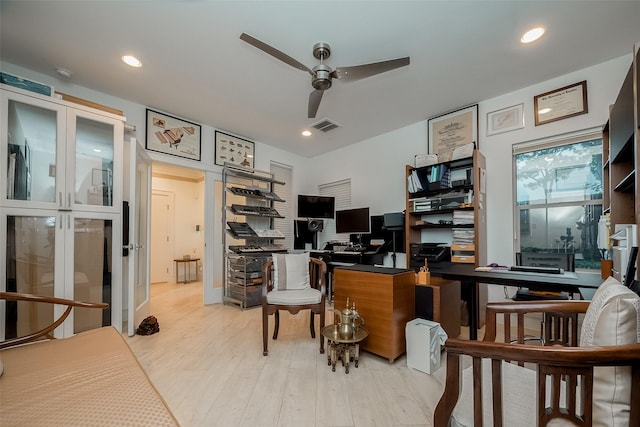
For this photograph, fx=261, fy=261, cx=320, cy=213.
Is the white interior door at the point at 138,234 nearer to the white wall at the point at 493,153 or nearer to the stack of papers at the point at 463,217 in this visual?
the white wall at the point at 493,153

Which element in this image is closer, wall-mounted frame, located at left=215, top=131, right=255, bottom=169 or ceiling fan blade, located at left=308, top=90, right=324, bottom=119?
ceiling fan blade, located at left=308, top=90, right=324, bottom=119

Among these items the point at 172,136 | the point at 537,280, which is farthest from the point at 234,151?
the point at 537,280

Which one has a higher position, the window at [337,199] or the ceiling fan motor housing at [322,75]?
the ceiling fan motor housing at [322,75]

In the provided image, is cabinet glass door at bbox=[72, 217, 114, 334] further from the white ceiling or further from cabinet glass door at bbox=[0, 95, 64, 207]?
the white ceiling

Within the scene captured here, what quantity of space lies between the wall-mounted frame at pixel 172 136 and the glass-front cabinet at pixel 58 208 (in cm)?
84

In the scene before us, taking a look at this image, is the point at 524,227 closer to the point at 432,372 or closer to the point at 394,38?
the point at 432,372

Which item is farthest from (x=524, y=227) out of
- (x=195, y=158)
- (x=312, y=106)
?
(x=195, y=158)

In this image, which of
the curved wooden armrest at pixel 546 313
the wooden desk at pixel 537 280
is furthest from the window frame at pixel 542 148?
the curved wooden armrest at pixel 546 313

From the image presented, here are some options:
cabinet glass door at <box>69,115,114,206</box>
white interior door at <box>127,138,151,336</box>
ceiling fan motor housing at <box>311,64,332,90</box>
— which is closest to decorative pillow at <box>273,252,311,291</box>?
white interior door at <box>127,138,151,336</box>

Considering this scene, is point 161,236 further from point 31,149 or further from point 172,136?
point 31,149

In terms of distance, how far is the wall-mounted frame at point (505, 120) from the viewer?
118 inches

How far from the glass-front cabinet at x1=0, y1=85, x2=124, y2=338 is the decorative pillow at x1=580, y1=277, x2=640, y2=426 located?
3317mm

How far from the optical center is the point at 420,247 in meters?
3.43

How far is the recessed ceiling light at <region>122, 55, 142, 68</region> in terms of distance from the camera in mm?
2402
